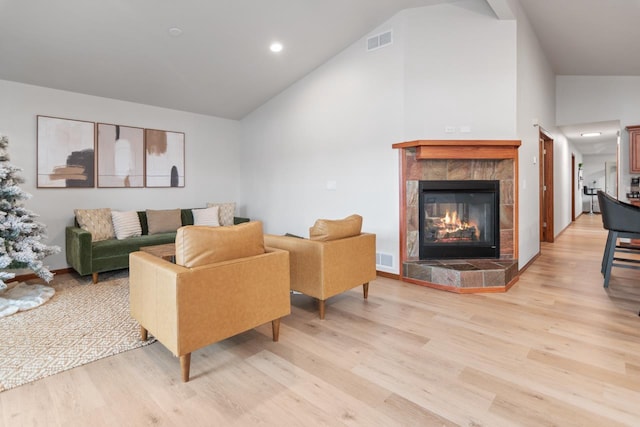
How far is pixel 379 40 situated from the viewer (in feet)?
14.5

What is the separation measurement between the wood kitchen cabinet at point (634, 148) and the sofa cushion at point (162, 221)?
758 centimetres

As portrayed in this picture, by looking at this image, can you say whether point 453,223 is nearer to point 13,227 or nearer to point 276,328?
point 276,328

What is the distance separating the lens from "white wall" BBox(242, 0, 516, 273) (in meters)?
4.00

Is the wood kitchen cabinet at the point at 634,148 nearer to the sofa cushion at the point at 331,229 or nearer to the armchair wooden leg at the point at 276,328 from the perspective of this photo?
the sofa cushion at the point at 331,229

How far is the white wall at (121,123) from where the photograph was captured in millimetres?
4375

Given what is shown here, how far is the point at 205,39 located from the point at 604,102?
6856 mm

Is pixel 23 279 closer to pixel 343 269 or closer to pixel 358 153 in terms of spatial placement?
pixel 343 269

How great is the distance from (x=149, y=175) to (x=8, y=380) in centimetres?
393

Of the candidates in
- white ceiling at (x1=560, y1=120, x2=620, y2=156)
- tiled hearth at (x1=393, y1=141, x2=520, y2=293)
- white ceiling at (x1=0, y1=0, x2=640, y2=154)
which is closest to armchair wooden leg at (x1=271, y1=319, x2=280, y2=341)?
tiled hearth at (x1=393, y1=141, x2=520, y2=293)

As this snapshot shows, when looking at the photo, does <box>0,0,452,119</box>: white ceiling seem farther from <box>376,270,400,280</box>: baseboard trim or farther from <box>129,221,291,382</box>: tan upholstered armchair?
<box>376,270,400,280</box>: baseboard trim

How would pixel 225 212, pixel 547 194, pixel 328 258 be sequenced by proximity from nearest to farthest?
pixel 328 258 → pixel 225 212 → pixel 547 194

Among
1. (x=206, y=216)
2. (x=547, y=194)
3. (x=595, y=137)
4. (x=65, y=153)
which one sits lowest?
(x=206, y=216)

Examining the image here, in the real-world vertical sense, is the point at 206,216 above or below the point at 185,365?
above

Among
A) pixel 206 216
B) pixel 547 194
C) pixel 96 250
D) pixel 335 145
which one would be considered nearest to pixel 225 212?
pixel 206 216
